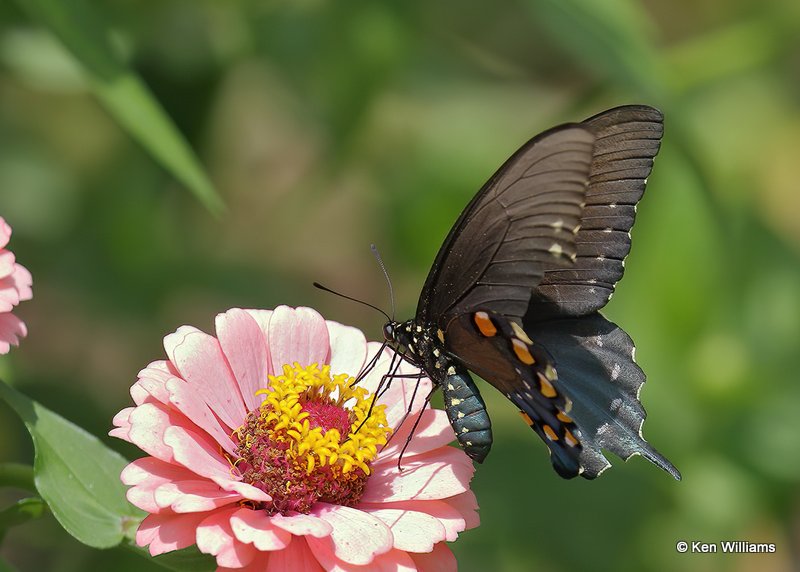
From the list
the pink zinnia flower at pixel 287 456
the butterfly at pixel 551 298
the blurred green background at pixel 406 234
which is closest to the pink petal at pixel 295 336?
the pink zinnia flower at pixel 287 456

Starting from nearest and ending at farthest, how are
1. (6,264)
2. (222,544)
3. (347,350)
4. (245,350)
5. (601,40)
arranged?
(222,544), (6,264), (245,350), (347,350), (601,40)

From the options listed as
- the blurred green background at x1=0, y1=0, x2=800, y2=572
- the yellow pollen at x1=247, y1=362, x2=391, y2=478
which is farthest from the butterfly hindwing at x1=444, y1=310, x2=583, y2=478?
the blurred green background at x1=0, y1=0, x2=800, y2=572

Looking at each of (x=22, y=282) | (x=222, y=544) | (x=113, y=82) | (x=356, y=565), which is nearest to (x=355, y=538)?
(x=356, y=565)

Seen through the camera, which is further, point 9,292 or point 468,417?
point 468,417

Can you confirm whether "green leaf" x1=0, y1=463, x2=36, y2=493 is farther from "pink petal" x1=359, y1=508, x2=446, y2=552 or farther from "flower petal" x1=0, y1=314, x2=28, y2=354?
"pink petal" x1=359, y1=508, x2=446, y2=552

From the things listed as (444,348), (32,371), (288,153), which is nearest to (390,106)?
(288,153)

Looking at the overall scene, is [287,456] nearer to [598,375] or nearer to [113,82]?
[598,375]

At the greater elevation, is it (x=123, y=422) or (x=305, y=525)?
(x=123, y=422)

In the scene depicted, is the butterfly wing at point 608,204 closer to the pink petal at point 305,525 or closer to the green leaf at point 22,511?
the pink petal at point 305,525
